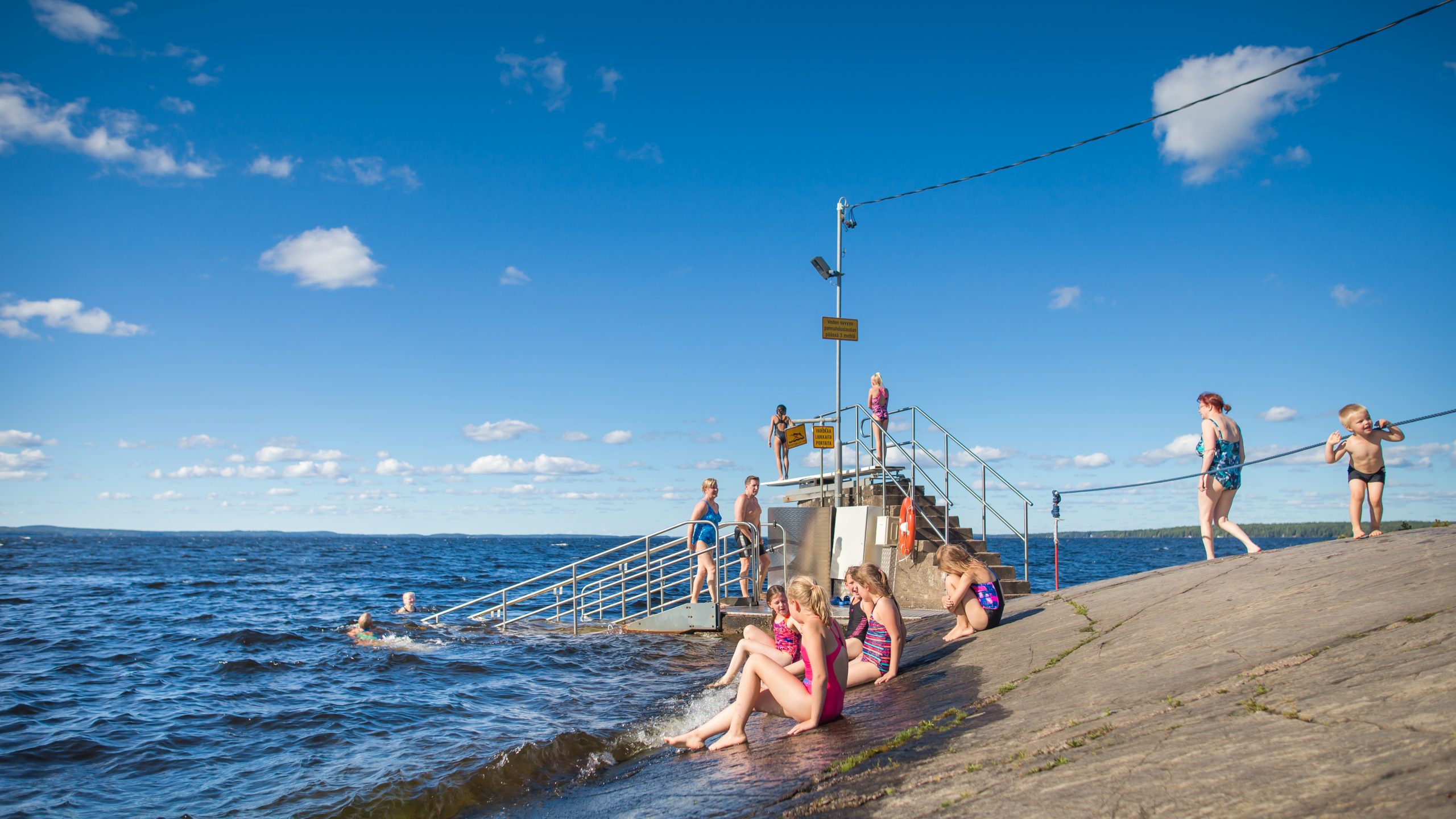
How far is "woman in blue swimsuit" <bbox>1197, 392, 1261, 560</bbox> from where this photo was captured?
8711 mm

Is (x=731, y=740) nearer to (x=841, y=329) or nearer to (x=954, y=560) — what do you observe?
(x=954, y=560)

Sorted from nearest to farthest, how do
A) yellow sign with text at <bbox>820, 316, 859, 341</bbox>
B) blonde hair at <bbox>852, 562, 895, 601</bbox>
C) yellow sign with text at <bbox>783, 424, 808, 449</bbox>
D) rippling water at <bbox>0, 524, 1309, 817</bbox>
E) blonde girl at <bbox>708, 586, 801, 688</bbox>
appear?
rippling water at <bbox>0, 524, 1309, 817</bbox>, blonde hair at <bbox>852, 562, 895, 601</bbox>, blonde girl at <bbox>708, 586, 801, 688</bbox>, yellow sign with text at <bbox>820, 316, 859, 341</bbox>, yellow sign with text at <bbox>783, 424, 808, 449</bbox>

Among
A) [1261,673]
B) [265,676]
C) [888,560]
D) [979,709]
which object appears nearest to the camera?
[1261,673]

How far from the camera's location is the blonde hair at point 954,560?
841 centimetres

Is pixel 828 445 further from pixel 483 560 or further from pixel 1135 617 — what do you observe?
pixel 483 560

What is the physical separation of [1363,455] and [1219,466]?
130cm

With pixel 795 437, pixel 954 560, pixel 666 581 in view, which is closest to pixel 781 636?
pixel 954 560

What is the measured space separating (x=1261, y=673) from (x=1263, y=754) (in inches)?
51.2

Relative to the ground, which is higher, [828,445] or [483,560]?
[828,445]

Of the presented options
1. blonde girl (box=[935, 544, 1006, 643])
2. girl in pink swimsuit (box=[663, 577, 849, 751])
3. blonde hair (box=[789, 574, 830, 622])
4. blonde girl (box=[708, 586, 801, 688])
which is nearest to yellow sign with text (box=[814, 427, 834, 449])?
blonde girl (box=[935, 544, 1006, 643])

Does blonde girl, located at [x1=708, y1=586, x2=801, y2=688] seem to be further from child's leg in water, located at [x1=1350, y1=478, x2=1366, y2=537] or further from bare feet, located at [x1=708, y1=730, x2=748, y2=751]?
child's leg in water, located at [x1=1350, y1=478, x2=1366, y2=537]

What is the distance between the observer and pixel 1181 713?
4.08 m

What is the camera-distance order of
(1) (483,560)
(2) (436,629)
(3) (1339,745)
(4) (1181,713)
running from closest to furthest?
(3) (1339,745)
(4) (1181,713)
(2) (436,629)
(1) (483,560)

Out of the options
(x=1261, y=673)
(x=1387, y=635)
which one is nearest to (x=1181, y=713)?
(x=1261, y=673)
